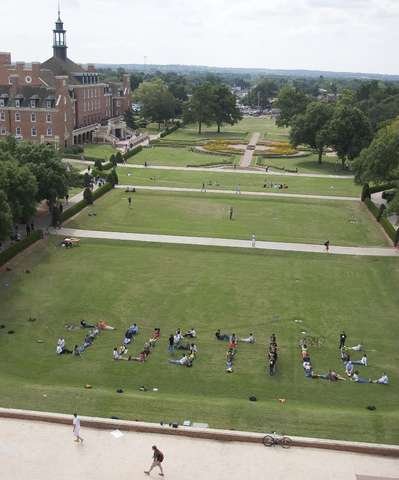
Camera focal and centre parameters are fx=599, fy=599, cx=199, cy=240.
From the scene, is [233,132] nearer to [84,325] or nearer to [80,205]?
[80,205]

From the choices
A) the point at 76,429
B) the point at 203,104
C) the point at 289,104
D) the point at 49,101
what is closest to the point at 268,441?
the point at 76,429

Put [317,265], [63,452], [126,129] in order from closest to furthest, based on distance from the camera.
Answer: [63,452], [317,265], [126,129]

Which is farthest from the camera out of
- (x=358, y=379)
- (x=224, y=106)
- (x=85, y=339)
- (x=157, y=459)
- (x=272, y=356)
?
(x=224, y=106)

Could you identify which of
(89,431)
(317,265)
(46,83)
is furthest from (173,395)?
(46,83)

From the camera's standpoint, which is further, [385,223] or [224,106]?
[224,106]

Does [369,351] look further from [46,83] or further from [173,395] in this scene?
[46,83]

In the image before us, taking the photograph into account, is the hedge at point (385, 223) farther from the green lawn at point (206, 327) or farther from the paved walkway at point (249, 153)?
the paved walkway at point (249, 153)

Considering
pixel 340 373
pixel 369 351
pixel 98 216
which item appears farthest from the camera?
pixel 98 216
